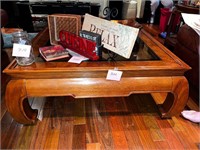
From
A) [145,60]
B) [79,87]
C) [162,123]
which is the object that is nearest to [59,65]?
[79,87]

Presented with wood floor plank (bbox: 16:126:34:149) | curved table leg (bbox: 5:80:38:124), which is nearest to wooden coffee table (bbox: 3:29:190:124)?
curved table leg (bbox: 5:80:38:124)

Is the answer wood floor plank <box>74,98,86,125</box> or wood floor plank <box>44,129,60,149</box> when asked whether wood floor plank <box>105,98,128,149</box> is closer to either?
wood floor plank <box>74,98,86,125</box>

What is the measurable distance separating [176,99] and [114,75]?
0.42m

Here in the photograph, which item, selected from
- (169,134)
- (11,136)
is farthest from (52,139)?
(169,134)

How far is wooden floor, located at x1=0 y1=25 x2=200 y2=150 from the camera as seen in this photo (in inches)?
40.1

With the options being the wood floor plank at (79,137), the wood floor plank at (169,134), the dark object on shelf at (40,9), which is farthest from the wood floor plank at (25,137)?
the dark object on shelf at (40,9)

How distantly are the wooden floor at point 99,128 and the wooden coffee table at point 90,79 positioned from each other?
0.49 ft

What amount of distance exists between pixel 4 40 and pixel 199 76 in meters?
2.21

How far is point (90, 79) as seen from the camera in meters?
0.94

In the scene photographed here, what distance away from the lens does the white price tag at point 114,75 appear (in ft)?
3.01

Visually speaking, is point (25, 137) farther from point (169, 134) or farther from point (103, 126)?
point (169, 134)

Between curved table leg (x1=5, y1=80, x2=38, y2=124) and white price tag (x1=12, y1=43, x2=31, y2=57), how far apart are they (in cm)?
14

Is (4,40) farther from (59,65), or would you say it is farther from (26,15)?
(59,65)

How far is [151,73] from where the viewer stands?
0.96 metres
